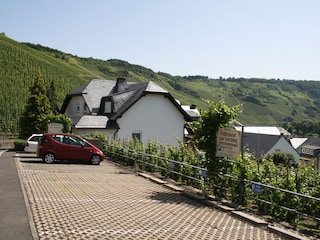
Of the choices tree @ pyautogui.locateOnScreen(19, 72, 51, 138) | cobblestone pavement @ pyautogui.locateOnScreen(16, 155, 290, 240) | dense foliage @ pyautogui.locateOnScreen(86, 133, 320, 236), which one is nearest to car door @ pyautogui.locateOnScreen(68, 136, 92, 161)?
cobblestone pavement @ pyautogui.locateOnScreen(16, 155, 290, 240)

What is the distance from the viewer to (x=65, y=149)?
21.8 metres

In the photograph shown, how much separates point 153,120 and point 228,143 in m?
25.6

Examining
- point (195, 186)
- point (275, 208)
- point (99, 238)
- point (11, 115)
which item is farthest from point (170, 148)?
point (11, 115)

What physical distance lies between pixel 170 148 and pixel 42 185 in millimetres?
6850

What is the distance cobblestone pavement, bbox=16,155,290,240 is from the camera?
805cm

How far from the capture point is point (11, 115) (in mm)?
62531

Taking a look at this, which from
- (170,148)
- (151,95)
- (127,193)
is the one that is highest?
(151,95)

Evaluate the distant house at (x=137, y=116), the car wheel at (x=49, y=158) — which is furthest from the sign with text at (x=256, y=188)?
the distant house at (x=137, y=116)

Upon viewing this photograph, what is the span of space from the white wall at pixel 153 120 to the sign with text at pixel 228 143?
947 inches

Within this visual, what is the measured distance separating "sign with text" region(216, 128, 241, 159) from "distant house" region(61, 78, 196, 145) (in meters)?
22.8

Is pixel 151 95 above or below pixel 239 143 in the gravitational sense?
above

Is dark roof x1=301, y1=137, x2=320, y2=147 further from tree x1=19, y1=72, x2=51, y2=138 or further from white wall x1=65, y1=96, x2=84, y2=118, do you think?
tree x1=19, y1=72, x2=51, y2=138

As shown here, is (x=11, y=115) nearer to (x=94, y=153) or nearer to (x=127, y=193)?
(x=94, y=153)

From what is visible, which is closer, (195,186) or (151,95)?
(195,186)
